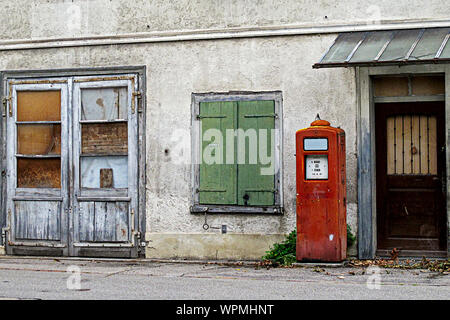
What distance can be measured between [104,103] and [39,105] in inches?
44.2

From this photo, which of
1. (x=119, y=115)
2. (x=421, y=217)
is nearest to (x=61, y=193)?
(x=119, y=115)

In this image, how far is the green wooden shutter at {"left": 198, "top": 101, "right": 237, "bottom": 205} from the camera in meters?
11.9

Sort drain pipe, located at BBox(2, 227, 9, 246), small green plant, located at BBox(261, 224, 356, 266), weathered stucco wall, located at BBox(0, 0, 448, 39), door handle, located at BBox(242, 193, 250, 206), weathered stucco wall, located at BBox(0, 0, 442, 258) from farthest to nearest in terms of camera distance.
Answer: drain pipe, located at BBox(2, 227, 9, 246) → door handle, located at BBox(242, 193, 250, 206) → weathered stucco wall, located at BBox(0, 0, 442, 258) → weathered stucco wall, located at BBox(0, 0, 448, 39) → small green plant, located at BBox(261, 224, 356, 266)

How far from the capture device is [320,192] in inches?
422

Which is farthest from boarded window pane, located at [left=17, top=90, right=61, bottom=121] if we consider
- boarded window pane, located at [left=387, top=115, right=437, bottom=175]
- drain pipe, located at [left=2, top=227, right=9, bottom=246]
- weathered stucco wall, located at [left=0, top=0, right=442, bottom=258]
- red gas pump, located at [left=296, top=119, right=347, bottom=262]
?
boarded window pane, located at [left=387, top=115, right=437, bottom=175]

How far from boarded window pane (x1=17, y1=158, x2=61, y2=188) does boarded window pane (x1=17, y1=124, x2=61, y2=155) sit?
161 mm

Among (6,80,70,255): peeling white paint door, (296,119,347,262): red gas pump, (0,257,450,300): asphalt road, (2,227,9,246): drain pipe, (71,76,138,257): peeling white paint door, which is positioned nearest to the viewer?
(0,257,450,300): asphalt road

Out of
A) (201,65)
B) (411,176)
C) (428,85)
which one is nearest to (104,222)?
(201,65)

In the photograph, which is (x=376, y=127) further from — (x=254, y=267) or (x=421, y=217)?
(x=254, y=267)

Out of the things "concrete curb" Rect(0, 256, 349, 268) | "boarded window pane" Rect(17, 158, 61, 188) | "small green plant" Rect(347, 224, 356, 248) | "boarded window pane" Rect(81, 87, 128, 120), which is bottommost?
"concrete curb" Rect(0, 256, 349, 268)

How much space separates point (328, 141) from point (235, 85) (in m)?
2.03

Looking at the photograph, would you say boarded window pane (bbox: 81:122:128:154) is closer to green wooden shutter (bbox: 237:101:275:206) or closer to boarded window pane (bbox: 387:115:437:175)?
green wooden shutter (bbox: 237:101:275:206)

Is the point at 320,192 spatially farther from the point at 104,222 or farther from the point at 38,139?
the point at 38,139

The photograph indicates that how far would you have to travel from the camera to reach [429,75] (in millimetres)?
11320
